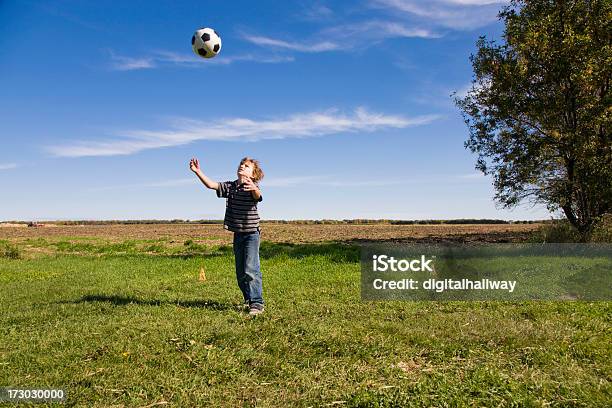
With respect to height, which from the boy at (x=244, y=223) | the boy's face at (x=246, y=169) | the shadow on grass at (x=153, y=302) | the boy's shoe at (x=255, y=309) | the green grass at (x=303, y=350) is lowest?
the green grass at (x=303, y=350)

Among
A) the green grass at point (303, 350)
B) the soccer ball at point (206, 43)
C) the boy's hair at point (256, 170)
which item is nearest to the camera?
the green grass at point (303, 350)

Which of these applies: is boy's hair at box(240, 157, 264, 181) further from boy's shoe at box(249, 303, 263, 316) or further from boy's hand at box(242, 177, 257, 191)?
boy's shoe at box(249, 303, 263, 316)

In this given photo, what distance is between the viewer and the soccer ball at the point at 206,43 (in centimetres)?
1088

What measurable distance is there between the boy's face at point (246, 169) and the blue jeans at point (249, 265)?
1.14 metres

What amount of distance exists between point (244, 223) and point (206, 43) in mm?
4602

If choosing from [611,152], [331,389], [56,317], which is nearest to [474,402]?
[331,389]

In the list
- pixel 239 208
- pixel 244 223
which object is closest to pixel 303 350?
pixel 244 223

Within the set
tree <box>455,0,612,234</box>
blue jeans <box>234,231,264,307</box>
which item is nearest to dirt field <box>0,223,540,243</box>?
tree <box>455,0,612,234</box>

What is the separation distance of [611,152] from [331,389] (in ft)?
72.1

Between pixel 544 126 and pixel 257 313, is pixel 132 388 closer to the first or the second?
pixel 257 313

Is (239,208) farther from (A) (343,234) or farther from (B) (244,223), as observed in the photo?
(A) (343,234)

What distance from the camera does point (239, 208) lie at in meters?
9.13

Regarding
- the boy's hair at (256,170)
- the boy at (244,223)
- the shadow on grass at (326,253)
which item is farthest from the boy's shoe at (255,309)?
the shadow on grass at (326,253)

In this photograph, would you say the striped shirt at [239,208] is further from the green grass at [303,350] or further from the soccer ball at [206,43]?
the soccer ball at [206,43]
